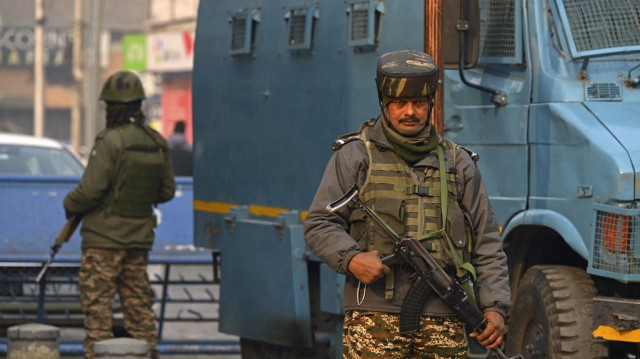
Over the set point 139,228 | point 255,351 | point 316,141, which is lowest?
point 255,351

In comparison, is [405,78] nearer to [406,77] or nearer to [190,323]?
[406,77]

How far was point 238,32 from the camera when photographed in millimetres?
9539

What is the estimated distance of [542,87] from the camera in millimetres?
7879

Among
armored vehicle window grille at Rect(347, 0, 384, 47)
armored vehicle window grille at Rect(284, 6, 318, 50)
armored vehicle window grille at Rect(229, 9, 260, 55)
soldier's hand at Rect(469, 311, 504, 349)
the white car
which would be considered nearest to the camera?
soldier's hand at Rect(469, 311, 504, 349)

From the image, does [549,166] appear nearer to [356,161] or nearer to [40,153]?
[356,161]

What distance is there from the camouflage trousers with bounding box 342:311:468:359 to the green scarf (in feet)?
1.89

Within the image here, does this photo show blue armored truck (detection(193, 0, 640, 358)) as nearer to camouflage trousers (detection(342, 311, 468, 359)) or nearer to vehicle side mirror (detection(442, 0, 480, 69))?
vehicle side mirror (detection(442, 0, 480, 69))

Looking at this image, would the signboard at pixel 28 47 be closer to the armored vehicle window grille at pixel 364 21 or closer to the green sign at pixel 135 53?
the green sign at pixel 135 53

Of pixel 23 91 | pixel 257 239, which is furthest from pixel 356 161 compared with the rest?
pixel 23 91

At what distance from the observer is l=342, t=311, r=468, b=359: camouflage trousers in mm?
5402

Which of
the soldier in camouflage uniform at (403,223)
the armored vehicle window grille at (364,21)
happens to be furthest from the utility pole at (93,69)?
the soldier in camouflage uniform at (403,223)

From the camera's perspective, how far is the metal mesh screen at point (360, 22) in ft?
26.5

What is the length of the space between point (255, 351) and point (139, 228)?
3.57 ft

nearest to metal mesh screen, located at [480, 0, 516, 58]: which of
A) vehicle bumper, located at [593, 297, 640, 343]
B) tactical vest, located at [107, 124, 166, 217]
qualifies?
vehicle bumper, located at [593, 297, 640, 343]
